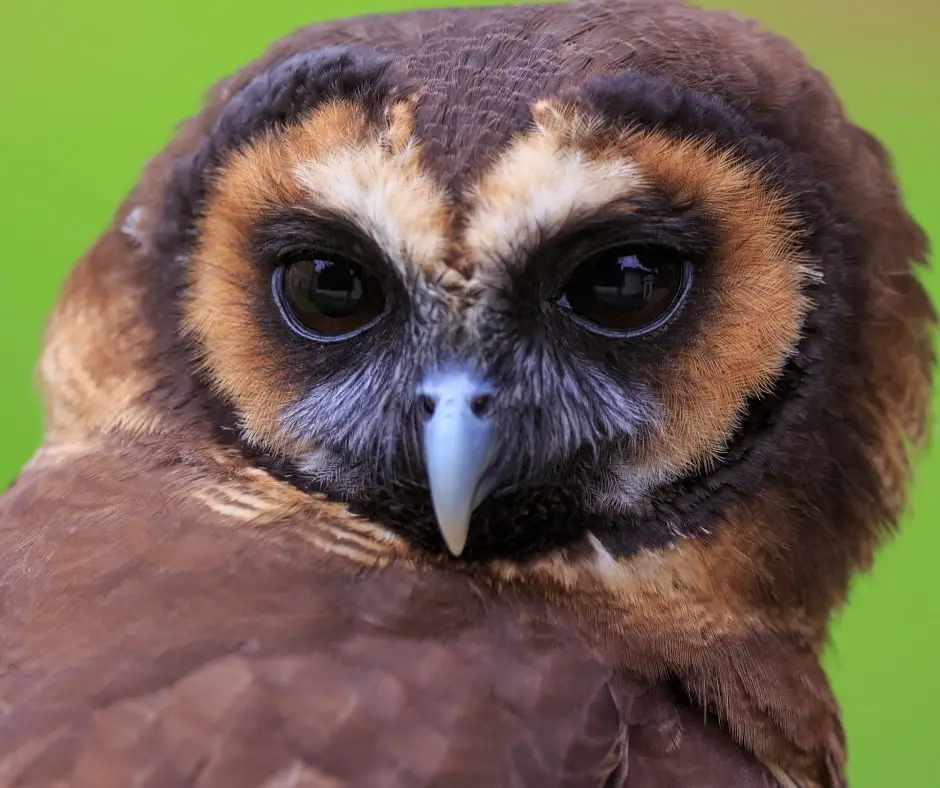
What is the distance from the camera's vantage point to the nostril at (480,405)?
1230mm

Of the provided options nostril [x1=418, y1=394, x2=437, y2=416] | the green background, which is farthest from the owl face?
the green background

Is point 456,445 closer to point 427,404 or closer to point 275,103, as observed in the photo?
point 427,404

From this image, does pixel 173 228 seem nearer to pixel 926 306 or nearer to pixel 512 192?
pixel 512 192

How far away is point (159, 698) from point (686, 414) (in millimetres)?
597

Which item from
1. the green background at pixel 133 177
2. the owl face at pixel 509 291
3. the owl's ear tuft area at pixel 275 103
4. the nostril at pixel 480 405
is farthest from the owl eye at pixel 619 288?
the green background at pixel 133 177

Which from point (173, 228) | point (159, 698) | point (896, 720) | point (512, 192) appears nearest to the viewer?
point (159, 698)

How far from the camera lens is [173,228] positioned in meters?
1.42

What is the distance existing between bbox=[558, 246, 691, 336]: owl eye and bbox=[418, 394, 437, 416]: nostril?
0.17 metres

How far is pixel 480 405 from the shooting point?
1.23m

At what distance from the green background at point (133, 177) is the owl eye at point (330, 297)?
6.78 feet

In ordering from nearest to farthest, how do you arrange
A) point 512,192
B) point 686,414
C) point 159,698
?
point 159,698
point 512,192
point 686,414

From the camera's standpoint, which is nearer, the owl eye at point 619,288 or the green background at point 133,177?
the owl eye at point 619,288

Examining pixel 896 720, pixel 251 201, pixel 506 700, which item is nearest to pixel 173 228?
pixel 251 201

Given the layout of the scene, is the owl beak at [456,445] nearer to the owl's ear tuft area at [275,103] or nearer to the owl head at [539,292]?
the owl head at [539,292]
